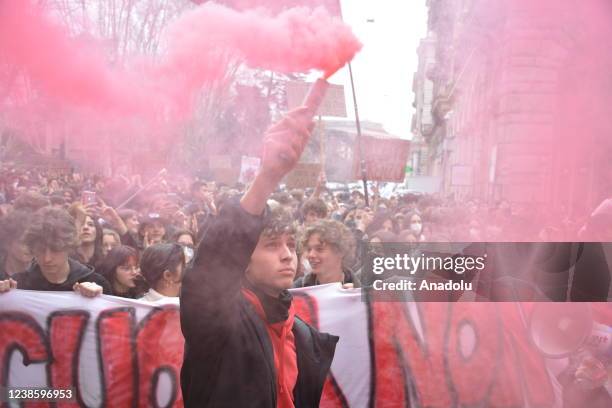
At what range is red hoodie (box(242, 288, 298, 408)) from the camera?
2.19m

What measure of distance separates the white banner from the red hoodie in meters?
0.77

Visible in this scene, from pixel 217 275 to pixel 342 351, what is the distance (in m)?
1.30

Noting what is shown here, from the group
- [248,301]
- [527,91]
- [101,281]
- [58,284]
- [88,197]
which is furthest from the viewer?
[88,197]

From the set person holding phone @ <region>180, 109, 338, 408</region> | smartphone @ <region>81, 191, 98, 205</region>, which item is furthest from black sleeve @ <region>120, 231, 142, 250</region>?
person holding phone @ <region>180, 109, 338, 408</region>

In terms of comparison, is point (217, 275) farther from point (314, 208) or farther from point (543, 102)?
point (543, 102)

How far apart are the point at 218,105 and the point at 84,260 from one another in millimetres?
1334

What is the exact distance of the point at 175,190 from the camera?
323cm

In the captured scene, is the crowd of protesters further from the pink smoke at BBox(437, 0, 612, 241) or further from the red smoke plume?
the red smoke plume

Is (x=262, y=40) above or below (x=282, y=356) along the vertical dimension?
above

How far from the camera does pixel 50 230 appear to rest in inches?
123

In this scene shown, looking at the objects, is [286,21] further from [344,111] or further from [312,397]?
[312,397]

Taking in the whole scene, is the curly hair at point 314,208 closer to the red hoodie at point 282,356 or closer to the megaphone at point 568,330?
the red hoodie at point 282,356

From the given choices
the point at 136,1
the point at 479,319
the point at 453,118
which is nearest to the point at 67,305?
the point at 136,1

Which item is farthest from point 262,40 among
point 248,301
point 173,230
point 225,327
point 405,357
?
point 405,357
